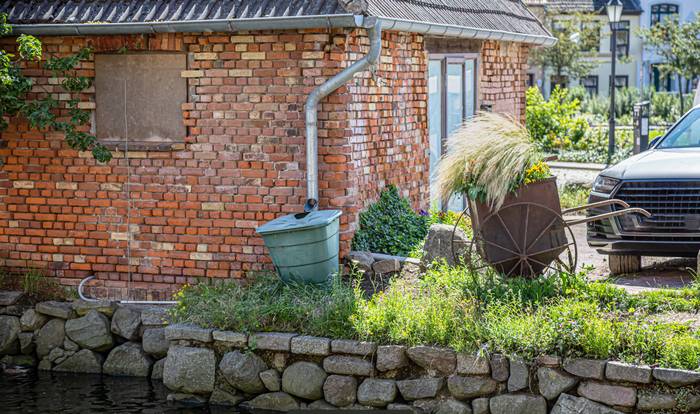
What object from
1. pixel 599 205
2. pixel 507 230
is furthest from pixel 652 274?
pixel 507 230

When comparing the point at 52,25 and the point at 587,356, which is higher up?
the point at 52,25

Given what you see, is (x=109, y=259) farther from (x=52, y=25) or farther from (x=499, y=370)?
(x=499, y=370)

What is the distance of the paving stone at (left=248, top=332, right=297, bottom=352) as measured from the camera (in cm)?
874

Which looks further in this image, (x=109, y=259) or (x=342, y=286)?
(x=109, y=259)

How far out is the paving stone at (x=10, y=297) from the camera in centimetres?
1078

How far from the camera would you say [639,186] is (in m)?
10.1

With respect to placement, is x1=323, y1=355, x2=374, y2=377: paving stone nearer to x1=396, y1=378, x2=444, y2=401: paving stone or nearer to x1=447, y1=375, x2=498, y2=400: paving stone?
x1=396, y1=378, x2=444, y2=401: paving stone

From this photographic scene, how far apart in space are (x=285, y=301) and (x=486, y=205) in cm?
192

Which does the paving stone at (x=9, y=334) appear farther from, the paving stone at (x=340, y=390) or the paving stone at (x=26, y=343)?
the paving stone at (x=340, y=390)

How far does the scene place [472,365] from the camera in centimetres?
807

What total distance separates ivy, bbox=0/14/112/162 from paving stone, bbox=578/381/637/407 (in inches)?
212

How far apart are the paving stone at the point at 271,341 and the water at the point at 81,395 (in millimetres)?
653

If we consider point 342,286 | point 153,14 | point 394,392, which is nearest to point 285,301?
point 342,286

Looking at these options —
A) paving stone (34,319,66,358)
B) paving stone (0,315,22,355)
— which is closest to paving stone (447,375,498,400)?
paving stone (34,319,66,358)
